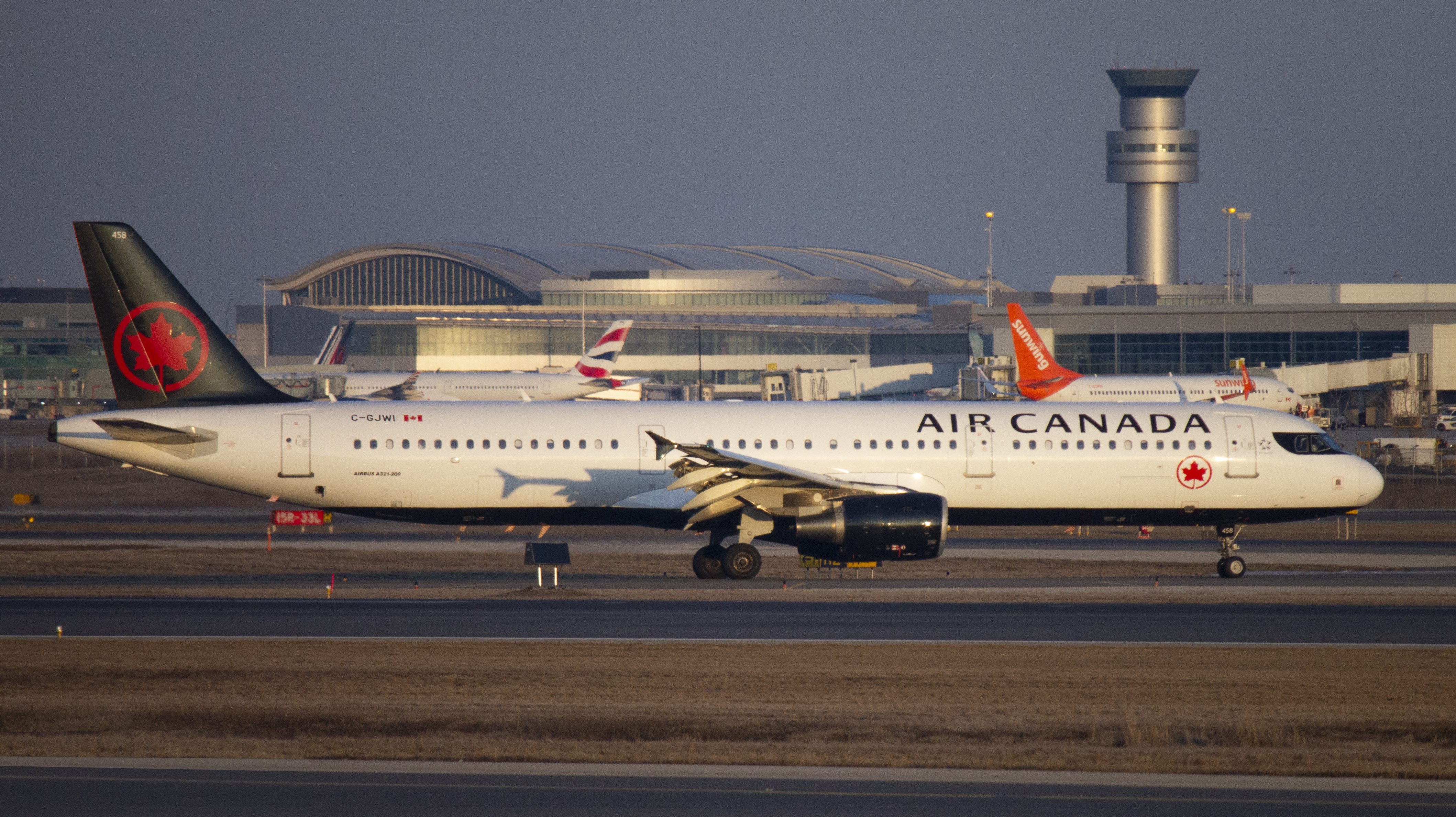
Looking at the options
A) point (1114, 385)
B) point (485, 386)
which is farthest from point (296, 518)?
point (485, 386)

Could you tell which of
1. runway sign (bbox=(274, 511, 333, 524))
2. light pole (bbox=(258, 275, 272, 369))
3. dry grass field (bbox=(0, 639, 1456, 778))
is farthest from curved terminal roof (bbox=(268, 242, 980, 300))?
dry grass field (bbox=(0, 639, 1456, 778))

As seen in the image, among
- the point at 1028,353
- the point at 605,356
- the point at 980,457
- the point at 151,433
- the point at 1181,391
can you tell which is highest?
the point at 605,356

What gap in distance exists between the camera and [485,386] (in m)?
90.2

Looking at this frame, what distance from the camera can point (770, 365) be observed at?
129 m

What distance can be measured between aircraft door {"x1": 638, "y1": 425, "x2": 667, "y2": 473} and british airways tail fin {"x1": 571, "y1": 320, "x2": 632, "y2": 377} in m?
62.8

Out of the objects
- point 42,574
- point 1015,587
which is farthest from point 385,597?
point 1015,587

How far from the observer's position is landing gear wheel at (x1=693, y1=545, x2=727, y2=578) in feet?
92.1

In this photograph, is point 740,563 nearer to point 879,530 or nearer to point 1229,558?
point 879,530

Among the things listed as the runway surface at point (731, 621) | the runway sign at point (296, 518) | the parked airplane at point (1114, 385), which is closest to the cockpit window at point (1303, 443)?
the runway surface at point (731, 621)

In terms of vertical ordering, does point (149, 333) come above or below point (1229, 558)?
above

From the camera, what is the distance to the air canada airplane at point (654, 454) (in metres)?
28.0

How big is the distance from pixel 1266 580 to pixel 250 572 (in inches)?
838

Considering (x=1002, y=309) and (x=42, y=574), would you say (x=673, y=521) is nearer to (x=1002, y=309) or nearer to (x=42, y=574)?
(x=42, y=574)

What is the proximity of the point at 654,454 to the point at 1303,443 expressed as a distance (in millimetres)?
14223
